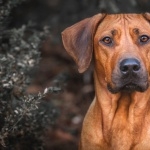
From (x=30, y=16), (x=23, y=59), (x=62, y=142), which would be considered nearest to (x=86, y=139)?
(x=23, y=59)

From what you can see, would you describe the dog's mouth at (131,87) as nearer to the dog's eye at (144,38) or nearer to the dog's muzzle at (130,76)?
the dog's muzzle at (130,76)

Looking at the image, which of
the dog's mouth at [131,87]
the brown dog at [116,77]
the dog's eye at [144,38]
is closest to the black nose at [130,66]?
the brown dog at [116,77]

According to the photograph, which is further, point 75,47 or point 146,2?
point 146,2

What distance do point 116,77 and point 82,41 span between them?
0.63 metres

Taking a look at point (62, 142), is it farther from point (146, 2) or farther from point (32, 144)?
point (146, 2)

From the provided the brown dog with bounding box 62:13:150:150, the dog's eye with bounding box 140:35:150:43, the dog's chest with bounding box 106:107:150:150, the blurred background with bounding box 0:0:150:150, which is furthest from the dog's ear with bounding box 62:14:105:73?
the dog's chest with bounding box 106:107:150:150

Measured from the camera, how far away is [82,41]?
6.93m

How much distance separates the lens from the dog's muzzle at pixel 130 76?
644 cm

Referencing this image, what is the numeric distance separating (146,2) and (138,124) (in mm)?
3682

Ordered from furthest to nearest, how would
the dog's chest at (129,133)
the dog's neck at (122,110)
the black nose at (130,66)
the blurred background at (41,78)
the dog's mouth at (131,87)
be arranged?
the blurred background at (41,78)
the dog's neck at (122,110)
the dog's chest at (129,133)
the dog's mouth at (131,87)
the black nose at (130,66)

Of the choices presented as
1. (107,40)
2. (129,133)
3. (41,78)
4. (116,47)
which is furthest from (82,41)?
(41,78)

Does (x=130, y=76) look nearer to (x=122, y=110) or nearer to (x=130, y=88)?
(x=130, y=88)

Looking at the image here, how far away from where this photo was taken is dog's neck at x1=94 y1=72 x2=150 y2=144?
6.76 m

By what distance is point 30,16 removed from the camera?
1230 cm
